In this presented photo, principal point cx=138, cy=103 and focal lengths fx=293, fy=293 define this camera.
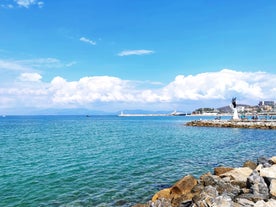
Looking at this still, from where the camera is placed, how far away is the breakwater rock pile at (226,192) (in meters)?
12.5

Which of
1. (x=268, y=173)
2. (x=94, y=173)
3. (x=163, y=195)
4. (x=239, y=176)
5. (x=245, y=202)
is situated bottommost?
(x=94, y=173)

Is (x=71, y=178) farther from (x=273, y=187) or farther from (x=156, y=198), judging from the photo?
(x=273, y=187)

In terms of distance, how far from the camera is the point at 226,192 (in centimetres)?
1518

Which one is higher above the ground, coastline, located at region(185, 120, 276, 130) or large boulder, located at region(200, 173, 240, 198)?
coastline, located at region(185, 120, 276, 130)

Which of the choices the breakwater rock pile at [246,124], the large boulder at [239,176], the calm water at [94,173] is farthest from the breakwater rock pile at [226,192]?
Answer: the breakwater rock pile at [246,124]

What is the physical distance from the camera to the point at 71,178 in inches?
877

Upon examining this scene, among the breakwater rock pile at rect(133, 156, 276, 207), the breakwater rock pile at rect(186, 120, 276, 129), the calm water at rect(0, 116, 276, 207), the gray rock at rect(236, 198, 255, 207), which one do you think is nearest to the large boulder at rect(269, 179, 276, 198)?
the breakwater rock pile at rect(133, 156, 276, 207)

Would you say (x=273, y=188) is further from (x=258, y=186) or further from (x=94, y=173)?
(x=94, y=173)

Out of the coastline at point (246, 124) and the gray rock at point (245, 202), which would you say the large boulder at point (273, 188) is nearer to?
the gray rock at point (245, 202)

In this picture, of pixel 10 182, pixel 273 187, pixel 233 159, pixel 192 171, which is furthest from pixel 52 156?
pixel 273 187

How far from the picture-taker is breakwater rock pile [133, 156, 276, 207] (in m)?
12.5

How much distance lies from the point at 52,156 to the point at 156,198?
20332 mm

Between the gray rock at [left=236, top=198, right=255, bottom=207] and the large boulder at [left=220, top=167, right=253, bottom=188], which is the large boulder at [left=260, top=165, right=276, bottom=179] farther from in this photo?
the gray rock at [left=236, top=198, right=255, bottom=207]

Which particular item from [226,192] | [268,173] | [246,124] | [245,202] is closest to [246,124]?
[246,124]
